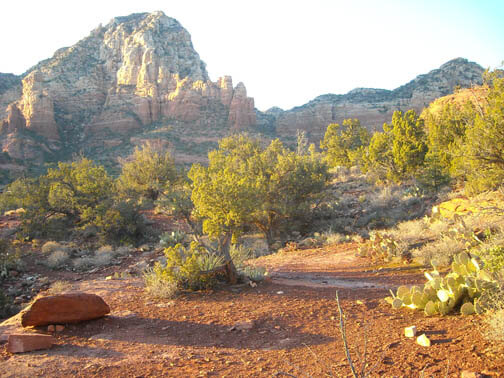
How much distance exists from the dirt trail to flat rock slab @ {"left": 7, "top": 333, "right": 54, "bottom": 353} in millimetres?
120

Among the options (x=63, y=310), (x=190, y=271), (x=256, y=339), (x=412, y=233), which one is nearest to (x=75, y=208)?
(x=190, y=271)

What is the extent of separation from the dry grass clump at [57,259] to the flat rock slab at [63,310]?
794 cm

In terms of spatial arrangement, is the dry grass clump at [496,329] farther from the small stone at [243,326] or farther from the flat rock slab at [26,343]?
the flat rock slab at [26,343]

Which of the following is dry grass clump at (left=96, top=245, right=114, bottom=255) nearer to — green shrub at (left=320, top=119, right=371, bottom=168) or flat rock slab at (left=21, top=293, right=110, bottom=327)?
flat rock slab at (left=21, top=293, right=110, bottom=327)

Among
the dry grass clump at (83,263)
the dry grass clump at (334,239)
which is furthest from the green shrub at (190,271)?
the dry grass clump at (83,263)

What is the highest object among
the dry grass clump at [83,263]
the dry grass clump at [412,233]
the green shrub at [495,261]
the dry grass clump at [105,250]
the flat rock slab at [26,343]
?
the green shrub at [495,261]

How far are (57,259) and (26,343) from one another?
934cm

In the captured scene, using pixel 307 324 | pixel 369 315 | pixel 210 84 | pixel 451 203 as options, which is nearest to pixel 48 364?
pixel 307 324

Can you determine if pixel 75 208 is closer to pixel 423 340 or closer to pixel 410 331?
pixel 410 331

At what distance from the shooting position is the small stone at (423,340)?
3484 millimetres

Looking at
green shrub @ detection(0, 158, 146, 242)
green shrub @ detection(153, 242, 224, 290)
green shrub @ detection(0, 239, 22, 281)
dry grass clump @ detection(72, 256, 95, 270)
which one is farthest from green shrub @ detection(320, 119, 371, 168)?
green shrub @ detection(153, 242, 224, 290)

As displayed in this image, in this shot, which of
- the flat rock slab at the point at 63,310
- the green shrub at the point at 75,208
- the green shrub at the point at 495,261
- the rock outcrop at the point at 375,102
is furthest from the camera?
the rock outcrop at the point at 375,102

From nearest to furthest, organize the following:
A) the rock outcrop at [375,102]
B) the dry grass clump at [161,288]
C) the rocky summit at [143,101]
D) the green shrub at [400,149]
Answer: the dry grass clump at [161,288] → the green shrub at [400,149] → the rocky summit at [143,101] → the rock outcrop at [375,102]

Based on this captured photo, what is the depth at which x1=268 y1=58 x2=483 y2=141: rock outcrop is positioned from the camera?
215ft
